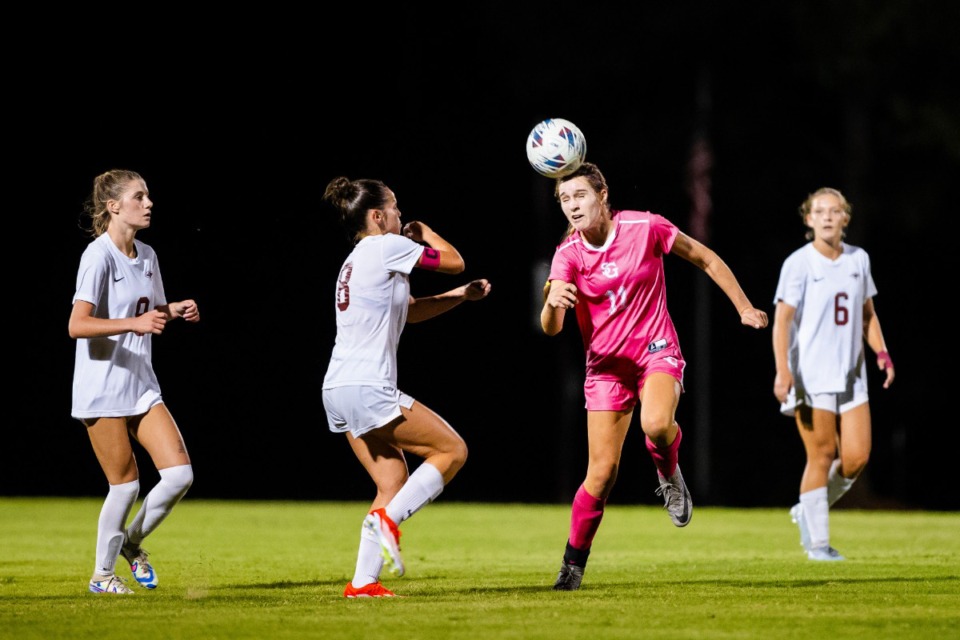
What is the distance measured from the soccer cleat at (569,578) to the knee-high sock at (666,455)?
691 millimetres

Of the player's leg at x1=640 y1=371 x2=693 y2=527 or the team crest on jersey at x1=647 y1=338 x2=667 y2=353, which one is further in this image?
the team crest on jersey at x1=647 y1=338 x2=667 y2=353

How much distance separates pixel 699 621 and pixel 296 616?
1618mm

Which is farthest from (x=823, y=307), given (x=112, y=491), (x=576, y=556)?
(x=112, y=491)

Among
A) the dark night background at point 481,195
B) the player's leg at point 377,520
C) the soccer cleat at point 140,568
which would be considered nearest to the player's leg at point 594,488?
the player's leg at point 377,520

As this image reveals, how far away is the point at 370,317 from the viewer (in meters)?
6.50

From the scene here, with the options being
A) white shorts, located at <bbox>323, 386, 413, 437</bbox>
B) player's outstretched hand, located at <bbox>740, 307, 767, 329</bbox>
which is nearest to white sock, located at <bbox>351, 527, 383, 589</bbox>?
white shorts, located at <bbox>323, 386, 413, 437</bbox>

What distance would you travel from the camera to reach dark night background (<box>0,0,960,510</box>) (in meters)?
21.1

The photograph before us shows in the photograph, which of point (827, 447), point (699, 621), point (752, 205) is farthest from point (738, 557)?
point (752, 205)

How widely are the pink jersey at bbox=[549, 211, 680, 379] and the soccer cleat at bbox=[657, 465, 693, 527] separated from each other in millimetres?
682

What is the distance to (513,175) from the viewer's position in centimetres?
2614

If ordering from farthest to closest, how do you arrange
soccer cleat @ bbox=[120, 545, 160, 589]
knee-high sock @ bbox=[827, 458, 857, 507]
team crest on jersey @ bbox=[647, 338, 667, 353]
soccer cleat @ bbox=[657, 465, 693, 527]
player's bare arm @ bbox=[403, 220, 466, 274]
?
knee-high sock @ bbox=[827, 458, 857, 507] → soccer cleat @ bbox=[657, 465, 693, 527] → soccer cleat @ bbox=[120, 545, 160, 589] → team crest on jersey @ bbox=[647, 338, 667, 353] → player's bare arm @ bbox=[403, 220, 466, 274]

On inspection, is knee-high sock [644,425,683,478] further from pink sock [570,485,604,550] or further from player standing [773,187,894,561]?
player standing [773,187,894,561]

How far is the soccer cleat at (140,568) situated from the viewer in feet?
23.6

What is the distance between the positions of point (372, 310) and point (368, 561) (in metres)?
1.15
